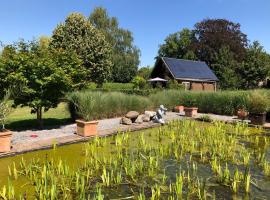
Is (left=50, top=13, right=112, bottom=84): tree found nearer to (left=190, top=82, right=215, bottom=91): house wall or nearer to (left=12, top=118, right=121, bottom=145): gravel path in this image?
(left=190, top=82, right=215, bottom=91): house wall

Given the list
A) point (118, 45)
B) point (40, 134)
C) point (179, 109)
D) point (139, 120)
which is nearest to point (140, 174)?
point (40, 134)

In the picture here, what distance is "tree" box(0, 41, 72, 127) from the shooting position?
12.6 meters

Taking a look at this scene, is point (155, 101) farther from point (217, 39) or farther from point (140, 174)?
point (217, 39)

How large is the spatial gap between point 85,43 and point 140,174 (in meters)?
32.3

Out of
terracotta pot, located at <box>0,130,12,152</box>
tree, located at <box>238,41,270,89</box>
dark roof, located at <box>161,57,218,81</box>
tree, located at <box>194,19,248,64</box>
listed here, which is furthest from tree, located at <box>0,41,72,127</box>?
tree, located at <box>194,19,248,64</box>

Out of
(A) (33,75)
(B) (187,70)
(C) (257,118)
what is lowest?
(C) (257,118)

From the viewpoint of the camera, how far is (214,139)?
10602 millimetres

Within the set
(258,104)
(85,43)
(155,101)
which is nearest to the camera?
(258,104)

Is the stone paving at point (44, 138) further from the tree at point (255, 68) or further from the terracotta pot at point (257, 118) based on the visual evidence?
the tree at point (255, 68)

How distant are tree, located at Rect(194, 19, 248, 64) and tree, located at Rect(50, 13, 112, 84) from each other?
2501cm

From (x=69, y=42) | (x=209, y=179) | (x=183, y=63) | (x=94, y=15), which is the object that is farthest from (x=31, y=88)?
(x=94, y=15)

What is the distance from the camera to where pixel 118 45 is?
58.8m

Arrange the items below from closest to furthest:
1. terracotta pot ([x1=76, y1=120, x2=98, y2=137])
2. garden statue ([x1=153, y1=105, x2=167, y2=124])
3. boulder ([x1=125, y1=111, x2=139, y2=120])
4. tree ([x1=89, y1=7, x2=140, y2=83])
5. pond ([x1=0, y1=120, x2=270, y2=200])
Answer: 1. pond ([x1=0, y1=120, x2=270, y2=200])
2. terracotta pot ([x1=76, y1=120, x2=98, y2=137])
3. garden statue ([x1=153, y1=105, x2=167, y2=124])
4. boulder ([x1=125, y1=111, x2=139, y2=120])
5. tree ([x1=89, y1=7, x2=140, y2=83])

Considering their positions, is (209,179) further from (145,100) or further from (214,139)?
(145,100)
